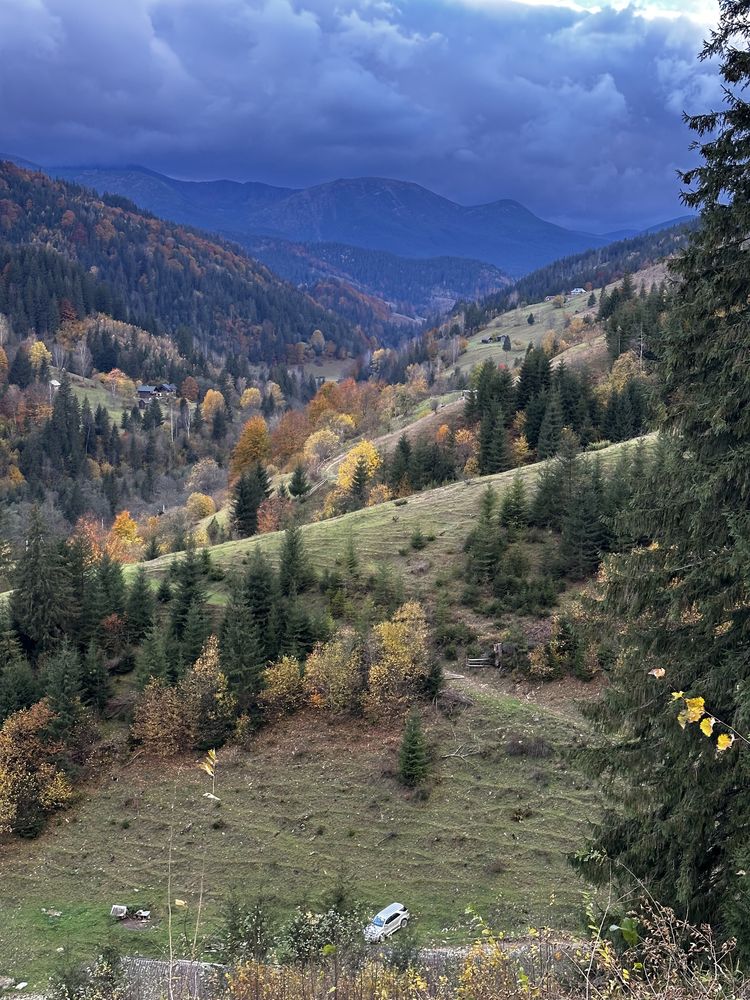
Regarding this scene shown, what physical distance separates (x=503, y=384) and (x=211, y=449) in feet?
379

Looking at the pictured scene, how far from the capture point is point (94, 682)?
166 feet

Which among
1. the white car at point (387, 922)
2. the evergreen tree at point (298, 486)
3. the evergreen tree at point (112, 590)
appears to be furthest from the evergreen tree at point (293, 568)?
the evergreen tree at point (298, 486)

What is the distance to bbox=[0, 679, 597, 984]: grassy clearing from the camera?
106 ft

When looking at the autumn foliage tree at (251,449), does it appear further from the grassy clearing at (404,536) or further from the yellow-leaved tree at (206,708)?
the yellow-leaved tree at (206,708)

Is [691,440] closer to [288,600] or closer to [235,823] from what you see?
[235,823]

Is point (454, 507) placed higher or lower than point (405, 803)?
higher

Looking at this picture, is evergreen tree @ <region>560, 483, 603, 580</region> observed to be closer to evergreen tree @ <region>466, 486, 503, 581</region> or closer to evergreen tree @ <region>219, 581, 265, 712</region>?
evergreen tree @ <region>466, 486, 503, 581</region>

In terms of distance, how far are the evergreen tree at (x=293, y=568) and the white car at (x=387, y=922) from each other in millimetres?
28791

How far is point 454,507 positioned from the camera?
71.7 meters

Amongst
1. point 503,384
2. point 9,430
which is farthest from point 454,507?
point 9,430

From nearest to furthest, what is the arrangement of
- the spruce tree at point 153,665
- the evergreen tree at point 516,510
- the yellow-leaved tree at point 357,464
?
the spruce tree at point 153,665
the evergreen tree at point 516,510
the yellow-leaved tree at point 357,464

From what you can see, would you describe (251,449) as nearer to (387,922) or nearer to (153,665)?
(153,665)

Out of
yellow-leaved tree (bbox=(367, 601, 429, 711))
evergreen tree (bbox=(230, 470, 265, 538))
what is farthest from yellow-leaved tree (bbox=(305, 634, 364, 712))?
evergreen tree (bbox=(230, 470, 265, 538))

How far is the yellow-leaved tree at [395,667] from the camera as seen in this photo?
4512cm
